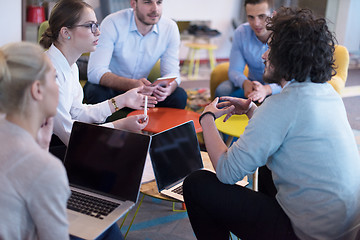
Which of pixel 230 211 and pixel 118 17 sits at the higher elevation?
pixel 118 17

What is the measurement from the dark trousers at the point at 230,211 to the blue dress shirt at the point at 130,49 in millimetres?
1779

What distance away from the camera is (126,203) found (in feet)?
5.39

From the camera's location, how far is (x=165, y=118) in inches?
115

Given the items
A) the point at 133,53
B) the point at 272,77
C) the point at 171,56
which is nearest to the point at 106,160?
the point at 272,77

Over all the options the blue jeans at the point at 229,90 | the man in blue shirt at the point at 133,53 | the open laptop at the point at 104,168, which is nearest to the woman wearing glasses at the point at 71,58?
the open laptop at the point at 104,168

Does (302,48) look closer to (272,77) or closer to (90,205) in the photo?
(272,77)

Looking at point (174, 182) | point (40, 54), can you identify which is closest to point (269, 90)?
point (174, 182)

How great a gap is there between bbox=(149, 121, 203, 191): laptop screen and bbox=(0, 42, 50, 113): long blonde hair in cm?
87

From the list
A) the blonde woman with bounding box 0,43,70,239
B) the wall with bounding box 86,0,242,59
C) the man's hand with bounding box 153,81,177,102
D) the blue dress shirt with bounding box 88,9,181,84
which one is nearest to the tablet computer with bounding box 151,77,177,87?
the man's hand with bounding box 153,81,177,102

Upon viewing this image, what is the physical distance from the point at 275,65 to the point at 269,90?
1.70 m

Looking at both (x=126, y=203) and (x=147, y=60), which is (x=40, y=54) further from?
(x=147, y=60)

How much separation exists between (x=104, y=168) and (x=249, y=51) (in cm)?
223

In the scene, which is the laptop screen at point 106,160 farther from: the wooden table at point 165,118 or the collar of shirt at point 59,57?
the wooden table at point 165,118

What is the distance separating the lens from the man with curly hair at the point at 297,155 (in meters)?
1.51
